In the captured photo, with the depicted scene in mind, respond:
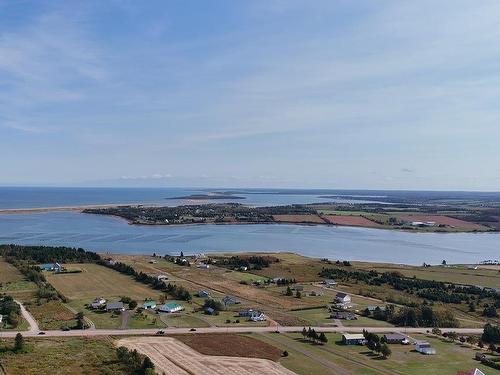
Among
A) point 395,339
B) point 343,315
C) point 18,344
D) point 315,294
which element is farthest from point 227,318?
point 18,344

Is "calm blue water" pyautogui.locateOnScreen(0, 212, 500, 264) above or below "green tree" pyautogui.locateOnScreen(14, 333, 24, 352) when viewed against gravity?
below

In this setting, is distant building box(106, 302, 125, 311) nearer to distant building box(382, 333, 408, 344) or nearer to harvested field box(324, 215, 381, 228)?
distant building box(382, 333, 408, 344)

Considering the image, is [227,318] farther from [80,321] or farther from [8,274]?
[8,274]

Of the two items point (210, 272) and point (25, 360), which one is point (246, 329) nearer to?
point (25, 360)

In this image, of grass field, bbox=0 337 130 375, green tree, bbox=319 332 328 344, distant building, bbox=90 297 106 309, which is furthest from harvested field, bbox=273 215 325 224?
grass field, bbox=0 337 130 375

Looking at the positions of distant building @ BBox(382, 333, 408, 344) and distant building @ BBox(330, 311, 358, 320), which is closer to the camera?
distant building @ BBox(382, 333, 408, 344)

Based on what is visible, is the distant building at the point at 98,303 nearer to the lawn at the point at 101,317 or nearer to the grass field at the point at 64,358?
the lawn at the point at 101,317
